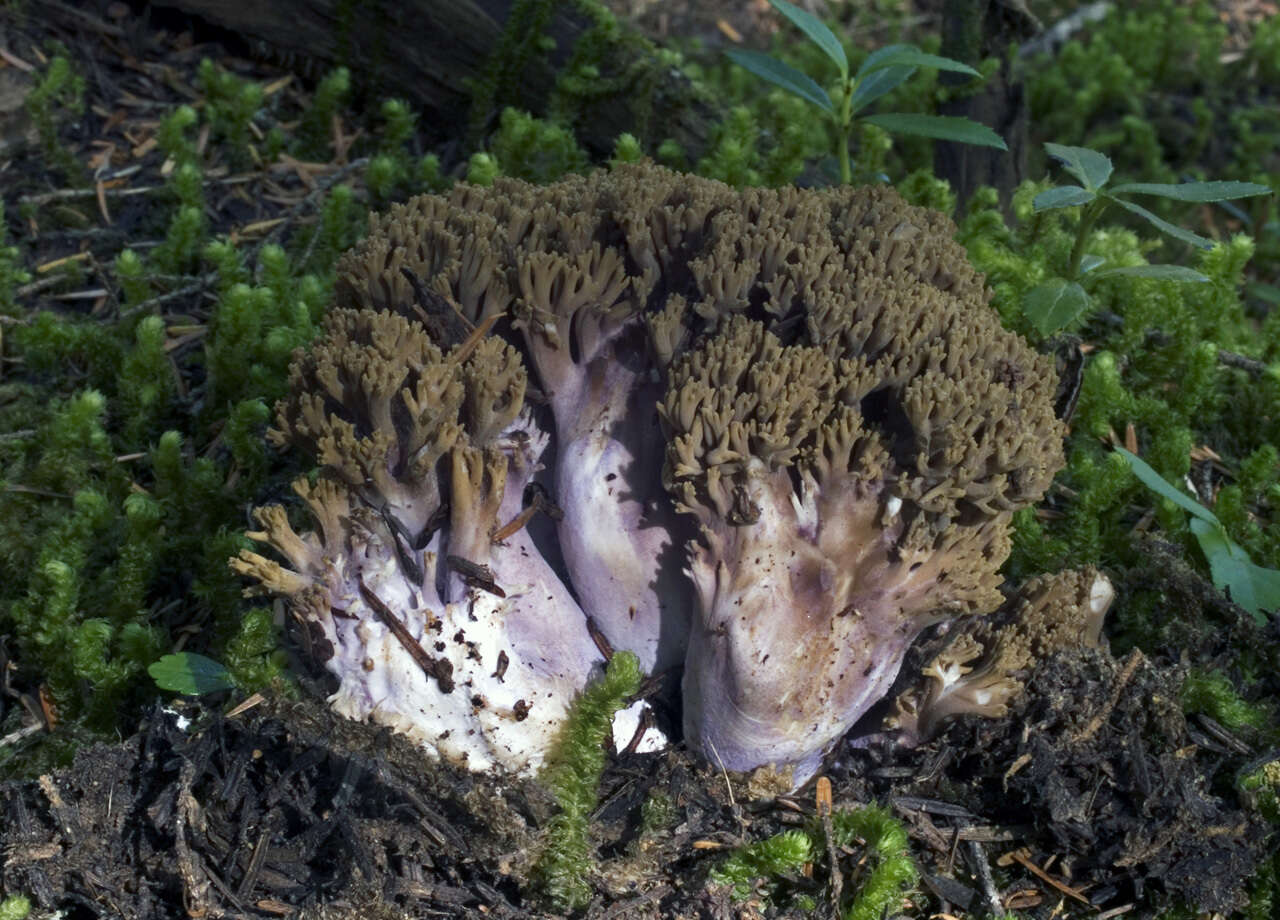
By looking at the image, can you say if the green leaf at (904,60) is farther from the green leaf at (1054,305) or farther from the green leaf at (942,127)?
the green leaf at (1054,305)

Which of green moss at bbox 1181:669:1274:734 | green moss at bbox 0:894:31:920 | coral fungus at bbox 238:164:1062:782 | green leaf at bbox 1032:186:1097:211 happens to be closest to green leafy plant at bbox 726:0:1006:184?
green leaf at bbox 1032:186:1097:211

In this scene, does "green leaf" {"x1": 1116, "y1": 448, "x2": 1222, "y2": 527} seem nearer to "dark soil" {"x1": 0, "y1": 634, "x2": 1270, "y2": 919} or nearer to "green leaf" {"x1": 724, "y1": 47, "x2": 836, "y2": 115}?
"dark soil" {"x1": 0, "y1": 634, "x2": 1270, "y2": 919}

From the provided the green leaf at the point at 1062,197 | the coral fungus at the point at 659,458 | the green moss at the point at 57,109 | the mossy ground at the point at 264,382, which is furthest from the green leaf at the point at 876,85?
the green moss at the point at 57,109

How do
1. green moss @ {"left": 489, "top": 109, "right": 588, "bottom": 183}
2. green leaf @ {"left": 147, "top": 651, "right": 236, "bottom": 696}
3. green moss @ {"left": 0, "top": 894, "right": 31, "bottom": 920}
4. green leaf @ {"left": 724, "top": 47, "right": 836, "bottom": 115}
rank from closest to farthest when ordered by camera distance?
green moss @ {"left": 0, "top": 894, "right": 31, "bottom": 920} < green leaf @ {"left": 147, "top": 651, "right": 236, "bottom": 696} < green leaf @ {"left": 724, "top": 47, "right": 836, "bottom": 115} < green moss @ {"left": 489, "top": 109, "right": 588, "bottom": 183}

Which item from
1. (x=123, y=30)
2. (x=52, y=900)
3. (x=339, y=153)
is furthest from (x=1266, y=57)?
(x=52, y=900)

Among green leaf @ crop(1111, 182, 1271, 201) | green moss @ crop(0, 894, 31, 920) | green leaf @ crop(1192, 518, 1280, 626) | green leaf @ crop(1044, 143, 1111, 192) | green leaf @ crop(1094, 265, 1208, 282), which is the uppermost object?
green leaf @ crop(1111, 182, 1271, 201)

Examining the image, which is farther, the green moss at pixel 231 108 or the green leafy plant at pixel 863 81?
the green moss at pixel 231 108
